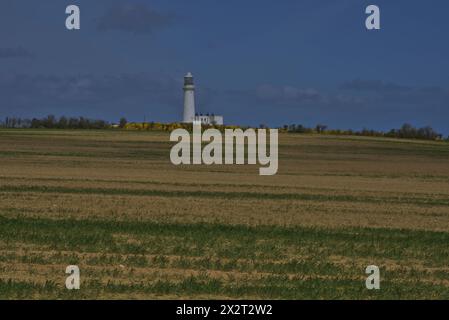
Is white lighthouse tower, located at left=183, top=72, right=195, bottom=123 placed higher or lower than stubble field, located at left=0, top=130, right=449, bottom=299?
higher

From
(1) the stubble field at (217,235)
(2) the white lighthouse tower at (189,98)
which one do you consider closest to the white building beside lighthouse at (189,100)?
(2) the white lighthouse tower at (189,98)

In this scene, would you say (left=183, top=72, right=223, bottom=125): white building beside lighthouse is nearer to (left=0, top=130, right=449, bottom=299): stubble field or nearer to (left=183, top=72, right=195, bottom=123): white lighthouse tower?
(left=183, top=72, right=195, bottom=123): white lighthouse tower

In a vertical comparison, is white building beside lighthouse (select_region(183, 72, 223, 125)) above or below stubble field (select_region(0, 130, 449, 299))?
above

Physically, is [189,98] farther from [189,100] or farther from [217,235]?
[217,235]

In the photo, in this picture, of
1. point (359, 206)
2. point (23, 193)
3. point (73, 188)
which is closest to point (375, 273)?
point (359, 206)

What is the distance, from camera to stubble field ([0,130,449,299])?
17797 millimetres

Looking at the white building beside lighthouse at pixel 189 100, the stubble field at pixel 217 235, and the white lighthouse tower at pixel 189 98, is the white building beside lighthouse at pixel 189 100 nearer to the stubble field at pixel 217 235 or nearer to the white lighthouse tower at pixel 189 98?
the white lighthouse tower at pixel 189 98

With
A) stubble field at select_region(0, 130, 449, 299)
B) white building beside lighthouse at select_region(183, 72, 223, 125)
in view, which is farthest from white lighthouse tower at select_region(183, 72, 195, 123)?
stubble field at select_region(0, 130, 449, 299)

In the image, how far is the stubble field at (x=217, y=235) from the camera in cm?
Answer: 1780

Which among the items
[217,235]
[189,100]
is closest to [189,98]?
[189,100]

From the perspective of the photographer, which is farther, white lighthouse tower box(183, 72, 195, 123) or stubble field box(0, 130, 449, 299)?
white lighthouse tower box(183, 72, 195, 123)

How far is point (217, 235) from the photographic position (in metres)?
25.7

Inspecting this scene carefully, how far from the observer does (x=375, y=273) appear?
19844 mm
